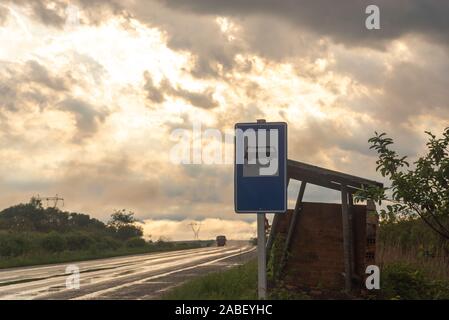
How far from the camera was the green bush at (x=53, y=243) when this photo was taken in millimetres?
46106

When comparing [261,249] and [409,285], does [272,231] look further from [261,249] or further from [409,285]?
[261,249]

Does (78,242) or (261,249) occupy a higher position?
(261,249)

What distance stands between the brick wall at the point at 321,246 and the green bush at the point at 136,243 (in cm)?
5747

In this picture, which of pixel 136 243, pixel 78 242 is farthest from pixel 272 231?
pixel 136 243

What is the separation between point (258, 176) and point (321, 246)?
4205 millimetres

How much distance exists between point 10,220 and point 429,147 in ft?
233

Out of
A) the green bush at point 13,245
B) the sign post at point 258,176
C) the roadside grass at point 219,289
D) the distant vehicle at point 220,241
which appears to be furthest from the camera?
the distant vehicle at point 220,241

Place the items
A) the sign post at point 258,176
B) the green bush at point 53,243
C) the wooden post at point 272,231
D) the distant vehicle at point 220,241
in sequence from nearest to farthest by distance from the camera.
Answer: the sign post at point 258,176, the wooden post at point 272,231, the green bush at point 53,243, the distant vehicle at point 220,241

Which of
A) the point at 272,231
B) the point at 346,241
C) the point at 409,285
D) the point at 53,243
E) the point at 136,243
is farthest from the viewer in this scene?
the point at 136,243

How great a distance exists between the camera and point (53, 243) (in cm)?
4697

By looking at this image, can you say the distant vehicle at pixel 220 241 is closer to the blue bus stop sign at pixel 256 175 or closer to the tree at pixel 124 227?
the tree at pixel 124 227

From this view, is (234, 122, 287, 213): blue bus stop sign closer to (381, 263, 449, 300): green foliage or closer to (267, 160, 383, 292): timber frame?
(267, 160, 383, 292): timber frame

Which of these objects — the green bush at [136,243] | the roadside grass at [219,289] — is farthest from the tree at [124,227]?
the roadside grass at [219,289]
